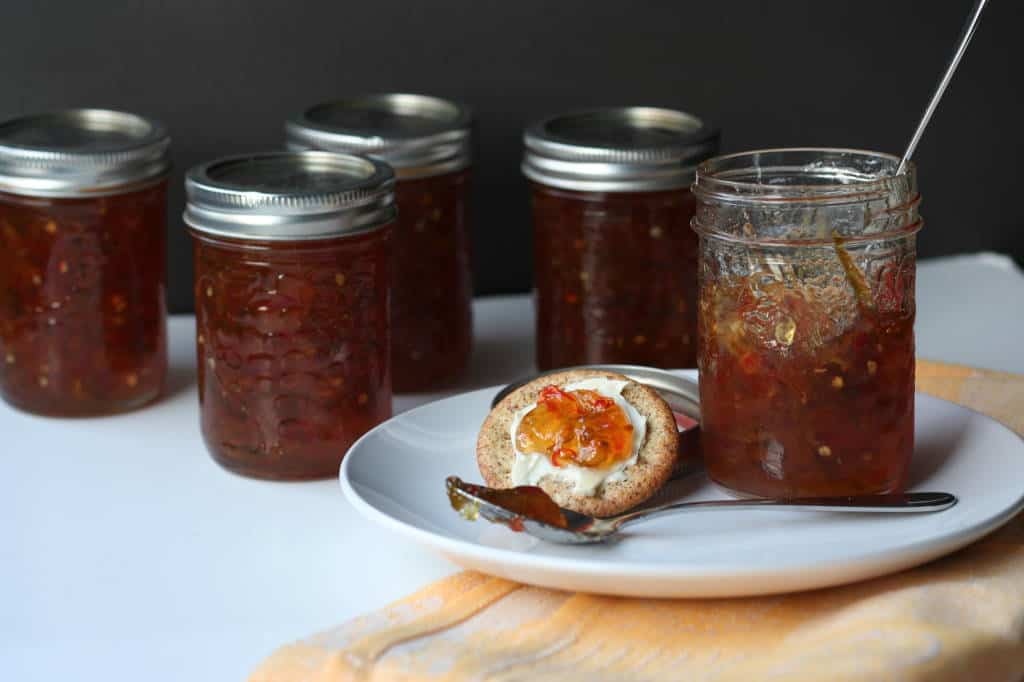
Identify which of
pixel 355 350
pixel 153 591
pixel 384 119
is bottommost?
pixel 153 591

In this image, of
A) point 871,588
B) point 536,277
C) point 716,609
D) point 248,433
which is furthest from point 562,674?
point 536,277

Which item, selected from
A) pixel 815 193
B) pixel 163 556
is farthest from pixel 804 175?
pixel 163 556

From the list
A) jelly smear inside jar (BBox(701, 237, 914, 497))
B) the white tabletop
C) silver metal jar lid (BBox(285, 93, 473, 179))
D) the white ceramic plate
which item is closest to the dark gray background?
silver metal jar lid (BBox(285, 93, 473, 179))

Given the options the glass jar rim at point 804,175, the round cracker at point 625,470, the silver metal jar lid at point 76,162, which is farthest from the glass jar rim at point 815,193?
the silver metal jar lid at point 76,162

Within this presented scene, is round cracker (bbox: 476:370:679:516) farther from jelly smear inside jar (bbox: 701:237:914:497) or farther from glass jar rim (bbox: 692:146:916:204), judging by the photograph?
glass jar rim (bbox: 692:146:916:204)

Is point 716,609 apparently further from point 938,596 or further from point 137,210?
point 137,210

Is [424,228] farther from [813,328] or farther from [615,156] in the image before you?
[813,328]
